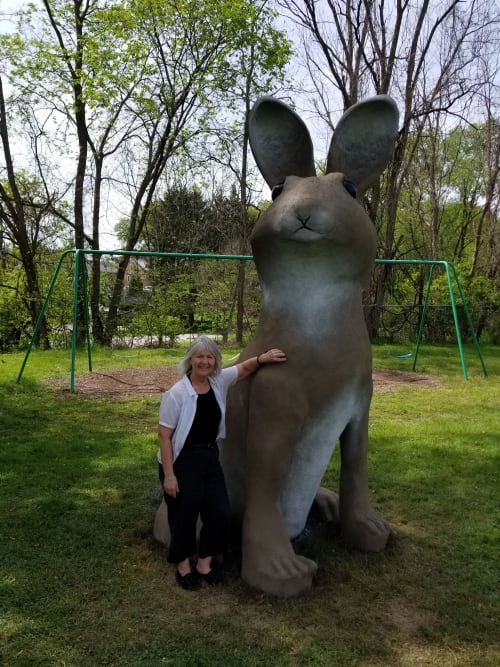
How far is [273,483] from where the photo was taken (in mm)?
2666

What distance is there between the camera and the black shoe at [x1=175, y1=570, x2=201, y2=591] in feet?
8.92

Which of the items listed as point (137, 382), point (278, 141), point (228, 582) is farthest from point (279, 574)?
point (137, 382)

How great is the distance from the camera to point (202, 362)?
2.64 meters

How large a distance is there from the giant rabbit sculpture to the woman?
0.15m

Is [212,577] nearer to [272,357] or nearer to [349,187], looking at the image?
[272,357]

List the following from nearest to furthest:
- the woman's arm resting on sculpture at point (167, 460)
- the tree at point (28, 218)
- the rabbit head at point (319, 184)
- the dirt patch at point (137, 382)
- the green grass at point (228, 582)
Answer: the green grass at point (228, 582) < the woman's arm resting on sculpture at point (167, 460) < the rabbit head at point (319, 184) < the dirt patch at point (137, 382) < the tree at point (28, 218)

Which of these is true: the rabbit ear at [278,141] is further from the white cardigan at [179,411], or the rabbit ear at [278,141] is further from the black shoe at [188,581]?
the black shoe at [188,581]

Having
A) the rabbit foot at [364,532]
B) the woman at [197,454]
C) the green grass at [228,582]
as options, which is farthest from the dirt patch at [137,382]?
the woman at [197,454]

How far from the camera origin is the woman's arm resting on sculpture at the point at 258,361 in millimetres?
2699

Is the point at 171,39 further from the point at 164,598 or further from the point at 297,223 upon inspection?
the point at 164,598

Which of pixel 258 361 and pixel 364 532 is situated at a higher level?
pixel 258 361

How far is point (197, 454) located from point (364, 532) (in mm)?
1162

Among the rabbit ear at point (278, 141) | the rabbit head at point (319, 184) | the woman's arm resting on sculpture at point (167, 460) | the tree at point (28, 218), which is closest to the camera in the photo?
the woman's arm resting on sculpture at point (167, 460)

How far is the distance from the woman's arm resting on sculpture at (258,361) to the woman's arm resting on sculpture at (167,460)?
1.57ft
